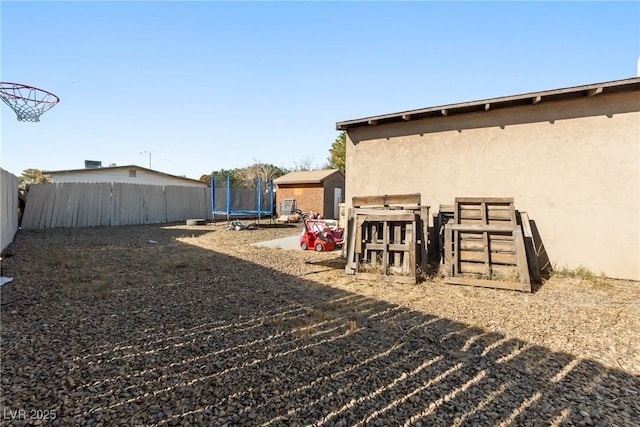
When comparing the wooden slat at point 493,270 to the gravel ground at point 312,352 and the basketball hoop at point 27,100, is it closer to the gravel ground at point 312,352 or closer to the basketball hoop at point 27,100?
the gravel ground at point 312,352

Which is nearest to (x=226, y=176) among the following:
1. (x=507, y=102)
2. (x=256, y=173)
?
(x=256, y=173)

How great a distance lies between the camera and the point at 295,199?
1811 centimetres

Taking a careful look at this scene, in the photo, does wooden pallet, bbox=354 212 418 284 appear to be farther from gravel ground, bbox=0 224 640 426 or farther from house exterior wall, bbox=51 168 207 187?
house exterior wall, bbox=51 168 207 187

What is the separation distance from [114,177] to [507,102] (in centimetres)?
2192

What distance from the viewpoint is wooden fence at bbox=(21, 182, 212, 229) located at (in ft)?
38.9

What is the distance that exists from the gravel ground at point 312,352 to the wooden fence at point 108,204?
8848mm

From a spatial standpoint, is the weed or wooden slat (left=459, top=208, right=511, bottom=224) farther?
wooden slat (left=459, top=208, right=511, bottom=224)

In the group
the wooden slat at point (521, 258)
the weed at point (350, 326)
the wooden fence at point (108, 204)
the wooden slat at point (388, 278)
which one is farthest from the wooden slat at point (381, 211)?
the wooden fence at point (108, 204)

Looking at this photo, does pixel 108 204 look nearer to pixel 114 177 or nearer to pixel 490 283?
pixel 114 177

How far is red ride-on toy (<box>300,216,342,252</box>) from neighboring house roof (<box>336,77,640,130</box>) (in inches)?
113

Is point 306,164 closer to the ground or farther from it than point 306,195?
farther from it

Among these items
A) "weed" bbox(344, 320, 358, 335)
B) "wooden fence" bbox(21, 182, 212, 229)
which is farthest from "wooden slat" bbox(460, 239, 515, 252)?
"wooden fence" bbox(21, 182, 212, 229)

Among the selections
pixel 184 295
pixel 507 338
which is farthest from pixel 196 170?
pixel 507 338

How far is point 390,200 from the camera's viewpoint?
5980 mm
